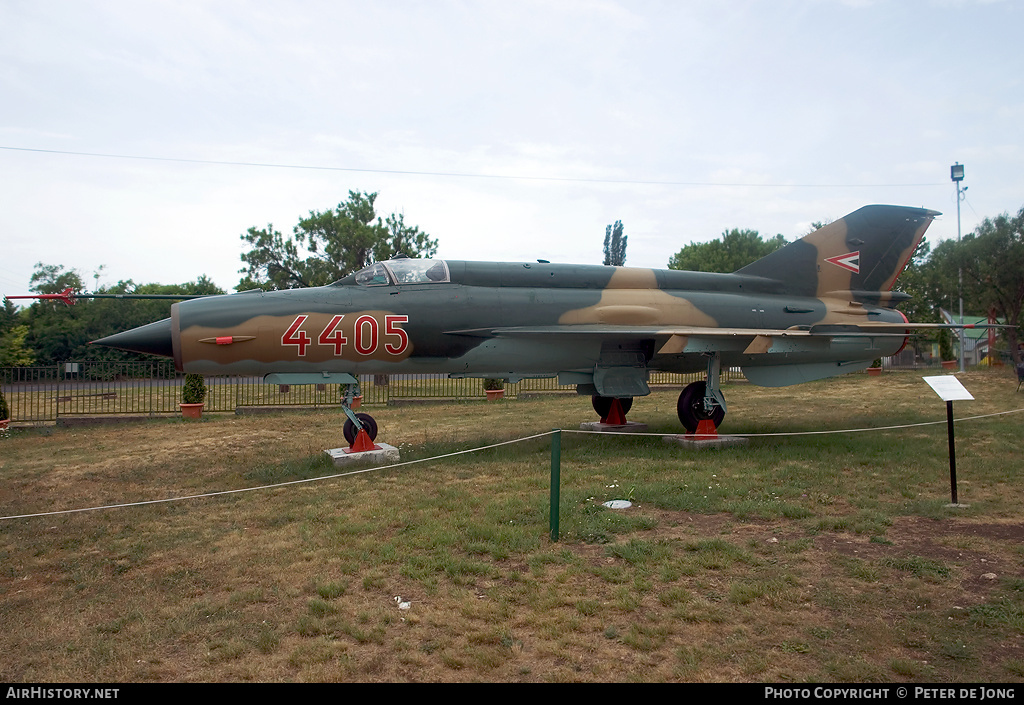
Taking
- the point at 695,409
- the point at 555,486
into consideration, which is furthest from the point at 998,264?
the point at 555,486

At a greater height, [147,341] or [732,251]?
[732,251]

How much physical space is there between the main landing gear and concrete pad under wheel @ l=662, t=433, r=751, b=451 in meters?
0.30

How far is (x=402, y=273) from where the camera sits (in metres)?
9.60

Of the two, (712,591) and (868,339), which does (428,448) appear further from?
(868,339)

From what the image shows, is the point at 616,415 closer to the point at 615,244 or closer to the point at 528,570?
the point at 528,570

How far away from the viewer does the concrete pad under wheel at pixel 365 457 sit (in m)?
8.79

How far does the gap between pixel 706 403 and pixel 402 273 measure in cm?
540

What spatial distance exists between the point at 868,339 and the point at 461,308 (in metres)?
7.52

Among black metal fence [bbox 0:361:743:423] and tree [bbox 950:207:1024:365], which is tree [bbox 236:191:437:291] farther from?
tree [bbox 950:207:1024:365]

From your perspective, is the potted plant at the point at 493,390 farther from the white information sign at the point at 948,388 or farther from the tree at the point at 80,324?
the tree at the point at 80,324

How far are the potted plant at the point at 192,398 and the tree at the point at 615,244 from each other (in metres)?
43.7

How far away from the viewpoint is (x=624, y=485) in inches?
290

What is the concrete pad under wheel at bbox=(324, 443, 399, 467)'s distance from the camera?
346 inches

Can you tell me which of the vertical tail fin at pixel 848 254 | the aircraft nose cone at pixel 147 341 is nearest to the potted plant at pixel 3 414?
the aircraft nose cone at pixel 147 341
